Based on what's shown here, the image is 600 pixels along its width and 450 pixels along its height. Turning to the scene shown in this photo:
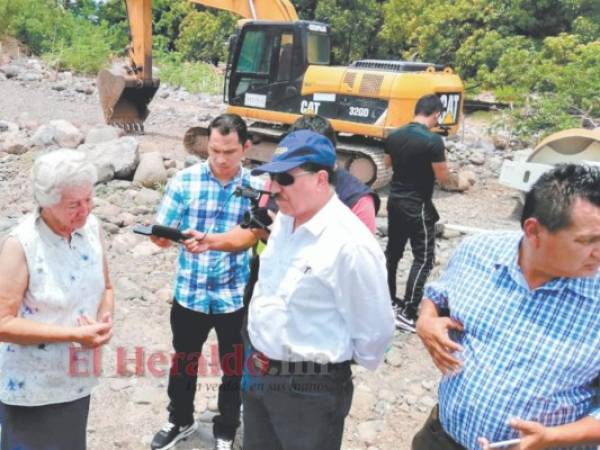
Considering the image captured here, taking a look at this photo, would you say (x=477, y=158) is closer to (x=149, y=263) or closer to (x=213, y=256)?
(x=149, y=263)

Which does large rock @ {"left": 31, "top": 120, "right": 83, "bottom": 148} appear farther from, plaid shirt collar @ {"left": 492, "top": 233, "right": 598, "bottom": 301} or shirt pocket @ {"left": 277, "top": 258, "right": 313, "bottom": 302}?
plaid shirt collar @ {"left": 492, "top": 233, "right": 598, "bottom": 301}

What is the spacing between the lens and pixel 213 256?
9.84 ft

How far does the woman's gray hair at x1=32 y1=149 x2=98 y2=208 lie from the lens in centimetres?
203

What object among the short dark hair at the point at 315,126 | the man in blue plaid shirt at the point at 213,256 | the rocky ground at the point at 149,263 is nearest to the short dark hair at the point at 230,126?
the man in blue plaid shirt at the point at 213,256

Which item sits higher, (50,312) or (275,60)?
(275,60)

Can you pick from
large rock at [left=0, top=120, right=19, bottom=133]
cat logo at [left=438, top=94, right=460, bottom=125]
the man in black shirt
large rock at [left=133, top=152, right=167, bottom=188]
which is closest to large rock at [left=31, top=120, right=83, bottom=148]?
large rock at [left=0, top=120, right=19, bottom=133]

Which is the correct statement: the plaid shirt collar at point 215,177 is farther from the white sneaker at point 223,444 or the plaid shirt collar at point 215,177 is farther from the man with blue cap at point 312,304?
the white sneaker at point 223,444

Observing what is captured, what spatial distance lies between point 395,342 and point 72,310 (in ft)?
10.0

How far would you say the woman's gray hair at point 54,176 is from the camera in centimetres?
203

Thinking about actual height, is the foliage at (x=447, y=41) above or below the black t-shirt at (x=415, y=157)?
above

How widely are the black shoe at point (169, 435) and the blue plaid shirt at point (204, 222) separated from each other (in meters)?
0.76

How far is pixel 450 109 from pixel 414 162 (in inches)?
176

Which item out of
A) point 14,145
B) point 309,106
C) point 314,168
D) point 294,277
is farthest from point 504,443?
point 14,145

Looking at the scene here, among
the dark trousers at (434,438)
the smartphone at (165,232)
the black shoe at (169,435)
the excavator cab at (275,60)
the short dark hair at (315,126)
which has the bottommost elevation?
the black shoe at (169,435)
